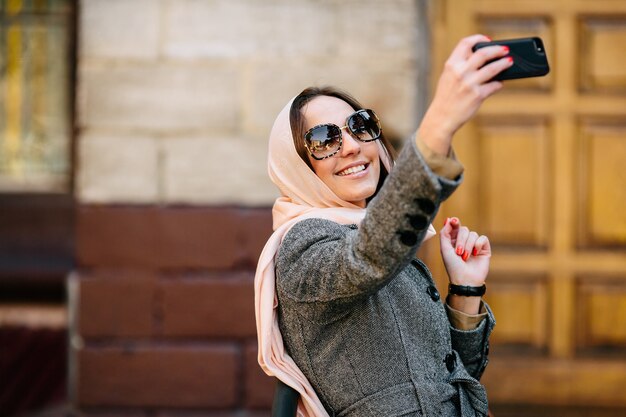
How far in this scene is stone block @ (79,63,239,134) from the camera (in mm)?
3930

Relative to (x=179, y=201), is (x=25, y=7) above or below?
above

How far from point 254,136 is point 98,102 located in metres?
0.80

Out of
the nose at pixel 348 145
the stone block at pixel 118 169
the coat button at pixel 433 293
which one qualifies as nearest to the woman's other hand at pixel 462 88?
the nose at pixel 348 145

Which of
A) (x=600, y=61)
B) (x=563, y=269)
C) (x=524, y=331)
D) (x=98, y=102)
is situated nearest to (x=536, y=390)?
(x=524, y=331)

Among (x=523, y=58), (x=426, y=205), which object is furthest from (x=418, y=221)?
(x=523, y=58)

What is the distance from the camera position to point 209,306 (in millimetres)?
3932

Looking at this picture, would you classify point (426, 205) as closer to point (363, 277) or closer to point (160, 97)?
point (363, 277)

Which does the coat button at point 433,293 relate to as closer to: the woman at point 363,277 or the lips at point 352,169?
the woman at point 363,277

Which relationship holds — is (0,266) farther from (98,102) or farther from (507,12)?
(507,12)

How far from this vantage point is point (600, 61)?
→ 13.5 ft

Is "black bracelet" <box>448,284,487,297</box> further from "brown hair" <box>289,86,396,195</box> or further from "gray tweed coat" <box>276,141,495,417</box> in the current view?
"brown hair" <box>289,86,396,195</box>

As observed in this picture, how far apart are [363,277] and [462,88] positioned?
378 mm

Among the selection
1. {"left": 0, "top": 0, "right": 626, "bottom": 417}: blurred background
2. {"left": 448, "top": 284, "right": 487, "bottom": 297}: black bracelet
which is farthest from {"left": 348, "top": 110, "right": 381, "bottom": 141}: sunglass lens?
{"left": 0, "top": 0, "right": 626, "bottom": 417}: blurred background

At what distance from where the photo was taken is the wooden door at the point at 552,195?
4121 millimetres
